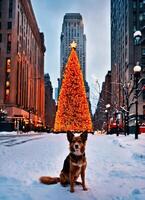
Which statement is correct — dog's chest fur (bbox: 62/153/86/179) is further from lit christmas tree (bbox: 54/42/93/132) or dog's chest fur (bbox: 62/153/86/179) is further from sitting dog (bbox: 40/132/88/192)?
lit christmas tree (bbox: 54/42/93/132)

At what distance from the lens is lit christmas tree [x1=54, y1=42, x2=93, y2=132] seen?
55.2 meters

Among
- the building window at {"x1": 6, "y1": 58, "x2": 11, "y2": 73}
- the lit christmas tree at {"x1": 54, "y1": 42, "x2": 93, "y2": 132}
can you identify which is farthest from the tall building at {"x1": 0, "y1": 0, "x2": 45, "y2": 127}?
the lit christmas tree at {"x1": 54, "y1": 42, "x2": 93, "y2": 132}

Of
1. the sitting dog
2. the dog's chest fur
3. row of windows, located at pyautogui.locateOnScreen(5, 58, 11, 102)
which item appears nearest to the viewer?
the sitting dog

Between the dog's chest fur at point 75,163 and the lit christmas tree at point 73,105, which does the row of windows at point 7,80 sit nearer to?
the lit christmas tree at point 73,105

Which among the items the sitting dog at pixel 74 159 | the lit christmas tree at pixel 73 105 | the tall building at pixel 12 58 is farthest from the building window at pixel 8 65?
the sitting dog at pixel 74 159

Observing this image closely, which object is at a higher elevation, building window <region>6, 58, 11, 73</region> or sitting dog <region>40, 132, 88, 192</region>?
building window <region>6, 58, 11, 73</region>

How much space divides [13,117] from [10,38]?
964 inches

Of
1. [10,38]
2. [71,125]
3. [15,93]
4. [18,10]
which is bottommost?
[71,125]

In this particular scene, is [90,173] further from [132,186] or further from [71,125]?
[71,125]

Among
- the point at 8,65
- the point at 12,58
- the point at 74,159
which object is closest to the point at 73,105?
the point at 74,159

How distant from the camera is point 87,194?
231 inches

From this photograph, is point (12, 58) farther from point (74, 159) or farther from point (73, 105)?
point (74, 159)

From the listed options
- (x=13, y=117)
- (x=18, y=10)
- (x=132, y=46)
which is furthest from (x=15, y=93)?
(x=132, y=46)

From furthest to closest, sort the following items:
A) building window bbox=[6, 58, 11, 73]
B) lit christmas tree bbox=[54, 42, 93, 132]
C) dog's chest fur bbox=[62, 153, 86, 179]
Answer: building window bbox=[6, 58, 11, 73] → lit christmas tree bbox=[54, 42, 93, 132] → dog's chest fur bbox=[62, 153, 86, 179]
